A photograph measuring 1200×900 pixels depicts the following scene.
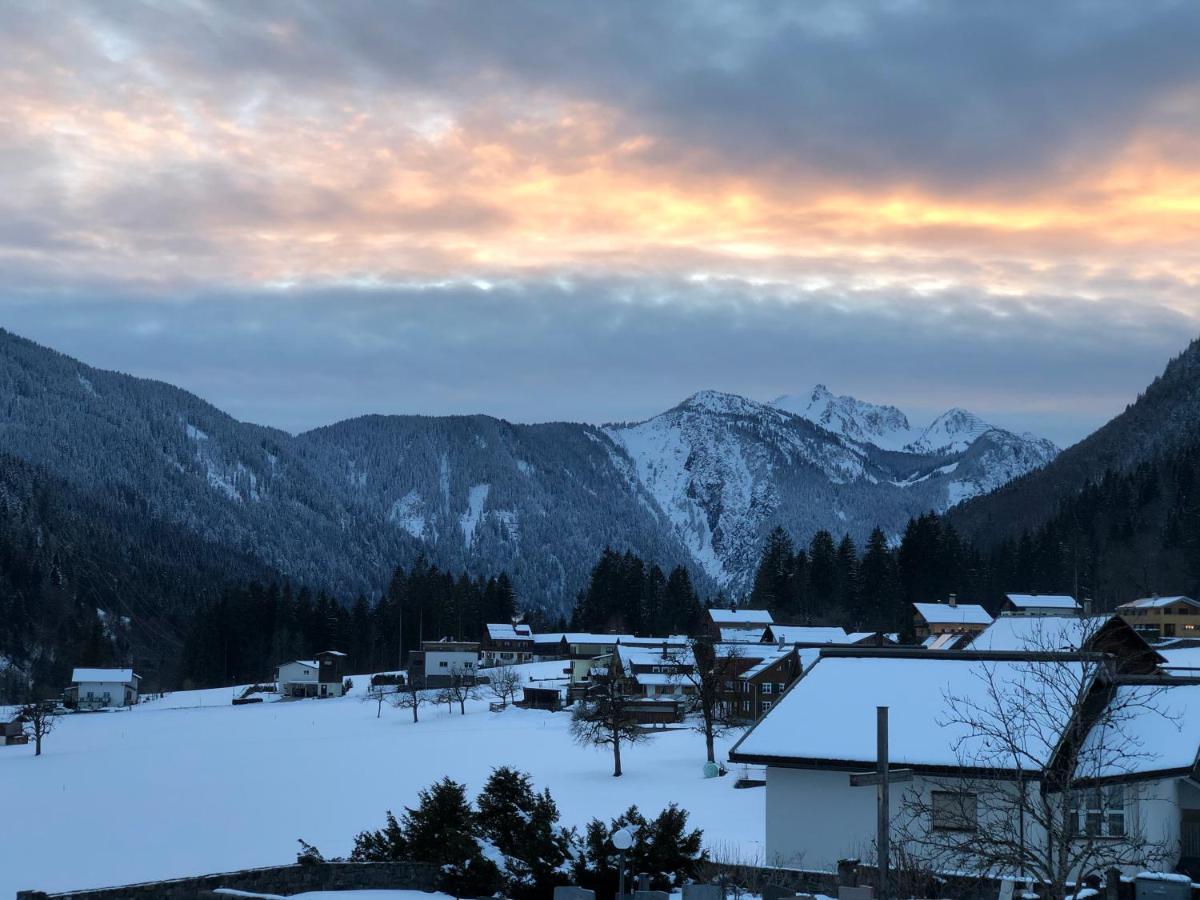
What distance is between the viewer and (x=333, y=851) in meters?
42.6

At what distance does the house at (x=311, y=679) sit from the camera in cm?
13288

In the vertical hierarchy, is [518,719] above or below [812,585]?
below

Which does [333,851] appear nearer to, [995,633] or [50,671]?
[995,633]

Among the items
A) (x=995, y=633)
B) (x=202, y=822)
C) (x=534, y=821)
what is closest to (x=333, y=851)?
(x=202, y=822)

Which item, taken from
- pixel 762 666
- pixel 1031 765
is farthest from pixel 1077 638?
pixel 762 666

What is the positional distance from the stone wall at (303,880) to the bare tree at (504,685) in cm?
8548

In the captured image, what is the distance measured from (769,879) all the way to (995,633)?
34.6 m

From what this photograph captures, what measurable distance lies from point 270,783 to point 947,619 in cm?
7939

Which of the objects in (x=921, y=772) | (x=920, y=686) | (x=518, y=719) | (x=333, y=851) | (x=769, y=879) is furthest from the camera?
(x=518, y=719)

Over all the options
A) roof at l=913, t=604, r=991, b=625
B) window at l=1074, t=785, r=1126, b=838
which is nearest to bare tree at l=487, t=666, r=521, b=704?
roof at l=913, t=604, r=991, b=625

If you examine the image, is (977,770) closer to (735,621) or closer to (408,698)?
(408,698)

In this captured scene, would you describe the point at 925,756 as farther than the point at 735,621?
No

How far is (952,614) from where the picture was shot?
12975 cm

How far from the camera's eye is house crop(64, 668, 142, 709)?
13484 cm
